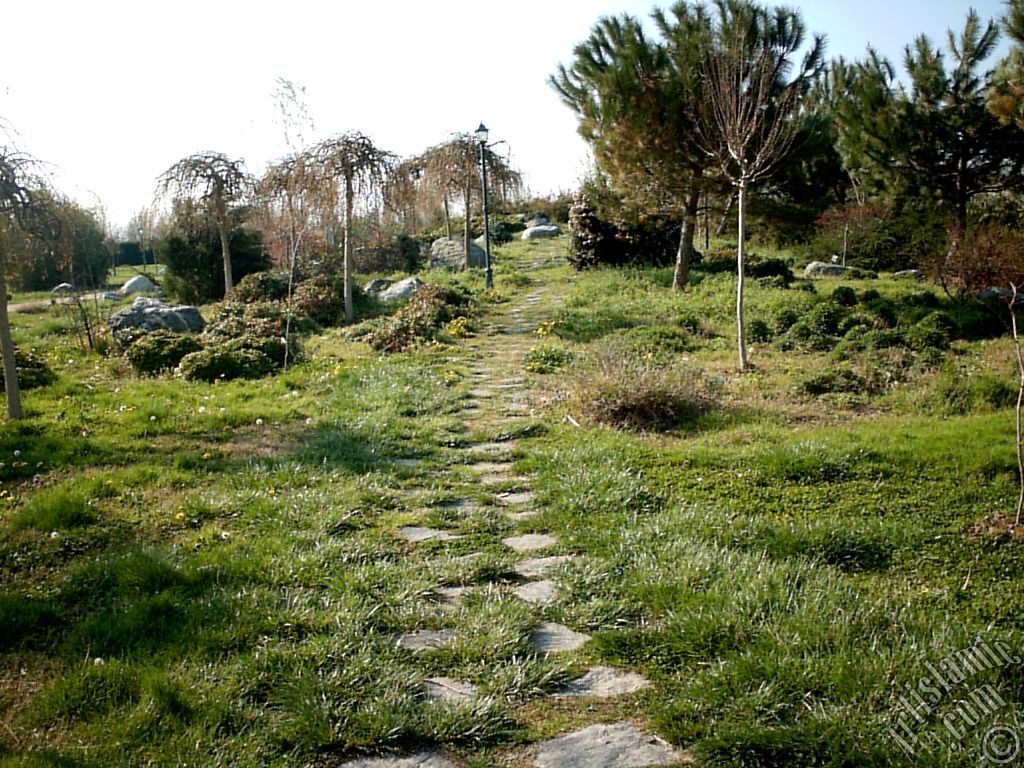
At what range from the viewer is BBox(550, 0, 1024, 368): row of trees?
12.5m

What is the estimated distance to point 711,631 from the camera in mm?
3240

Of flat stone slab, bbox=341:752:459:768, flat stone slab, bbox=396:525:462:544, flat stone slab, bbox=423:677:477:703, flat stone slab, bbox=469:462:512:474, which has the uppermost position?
flat stone slab, bbox=469:462:512:474

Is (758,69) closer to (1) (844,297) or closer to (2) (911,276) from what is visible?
(1) (844,297)

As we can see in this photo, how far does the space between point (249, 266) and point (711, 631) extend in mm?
19103

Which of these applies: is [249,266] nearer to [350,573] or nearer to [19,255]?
[19,255]

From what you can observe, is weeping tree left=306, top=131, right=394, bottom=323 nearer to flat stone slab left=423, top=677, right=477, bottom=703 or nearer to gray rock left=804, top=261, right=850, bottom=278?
gray rock left=804, top=261, right=850, bottom=278

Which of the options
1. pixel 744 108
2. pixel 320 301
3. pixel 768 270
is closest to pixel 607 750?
pixel 744 108

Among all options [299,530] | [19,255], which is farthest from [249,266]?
[299,530]

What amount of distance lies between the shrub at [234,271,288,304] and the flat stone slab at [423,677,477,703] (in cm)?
1371

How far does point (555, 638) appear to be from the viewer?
11.1ft

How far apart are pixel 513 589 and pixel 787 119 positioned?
996 cm

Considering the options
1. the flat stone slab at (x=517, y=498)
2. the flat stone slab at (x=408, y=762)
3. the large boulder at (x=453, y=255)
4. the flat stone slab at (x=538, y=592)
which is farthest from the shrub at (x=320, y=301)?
the flat stone slab at (x=408, y=762)

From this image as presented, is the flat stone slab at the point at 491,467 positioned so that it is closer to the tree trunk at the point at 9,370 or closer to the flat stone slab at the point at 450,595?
the flat stone slab at the point at 450,595

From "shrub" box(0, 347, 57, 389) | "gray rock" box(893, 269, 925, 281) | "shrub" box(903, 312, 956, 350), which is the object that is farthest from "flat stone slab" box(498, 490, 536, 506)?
"gray rock" box(893, 269, 925, 281)
